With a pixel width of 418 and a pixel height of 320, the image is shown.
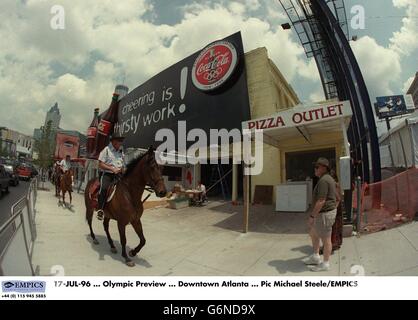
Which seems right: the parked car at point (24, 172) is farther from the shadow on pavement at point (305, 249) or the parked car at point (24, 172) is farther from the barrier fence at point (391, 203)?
the barrier fence at point (391, 203)

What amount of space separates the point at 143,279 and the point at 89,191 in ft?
10.9

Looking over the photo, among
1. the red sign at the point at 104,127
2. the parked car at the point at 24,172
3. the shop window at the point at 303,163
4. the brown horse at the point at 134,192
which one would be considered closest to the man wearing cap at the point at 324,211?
the brown horse at the point at 134,192

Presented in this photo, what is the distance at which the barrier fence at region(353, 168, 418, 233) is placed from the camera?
15.5 feet

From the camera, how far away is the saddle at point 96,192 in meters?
3.85

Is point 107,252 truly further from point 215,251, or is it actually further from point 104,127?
point 104,127

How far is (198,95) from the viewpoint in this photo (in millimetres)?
12633

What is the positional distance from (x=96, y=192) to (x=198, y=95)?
932 centimetres

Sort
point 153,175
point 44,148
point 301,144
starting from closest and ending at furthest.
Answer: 1. point 153,175
2. point 301,144
3. point 44,148

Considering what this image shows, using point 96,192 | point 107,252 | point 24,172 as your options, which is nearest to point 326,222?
point 107,252

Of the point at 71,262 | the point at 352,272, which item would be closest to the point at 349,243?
the point at 352,272

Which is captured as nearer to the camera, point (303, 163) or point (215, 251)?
point (215, 251)

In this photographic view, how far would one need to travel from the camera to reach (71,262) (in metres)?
3.07

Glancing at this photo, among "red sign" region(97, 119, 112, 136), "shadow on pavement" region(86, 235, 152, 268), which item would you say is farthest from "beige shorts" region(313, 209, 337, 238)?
"red sign" region(97, 119, 112, 136)
